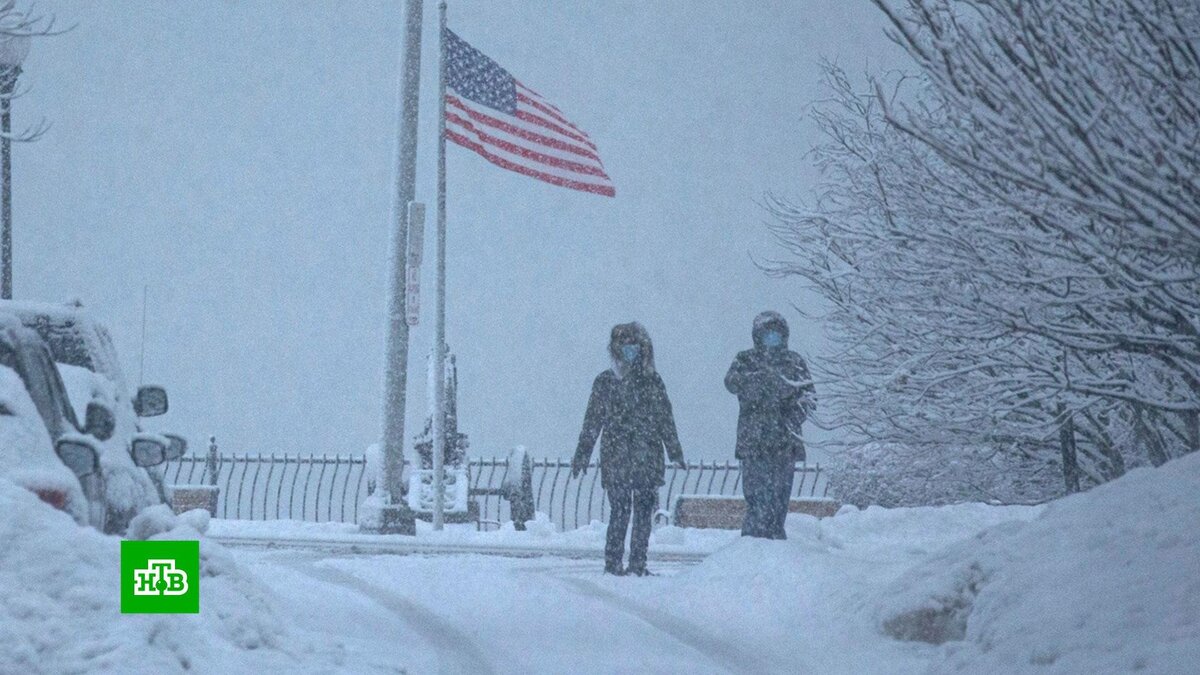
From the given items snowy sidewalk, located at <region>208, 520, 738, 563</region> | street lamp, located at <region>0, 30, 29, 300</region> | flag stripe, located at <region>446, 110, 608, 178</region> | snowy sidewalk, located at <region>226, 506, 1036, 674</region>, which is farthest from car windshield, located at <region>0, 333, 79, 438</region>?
flag stripe, located at <region>446, 110, 608, 178</region>

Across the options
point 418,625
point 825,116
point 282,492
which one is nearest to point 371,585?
point 418,625

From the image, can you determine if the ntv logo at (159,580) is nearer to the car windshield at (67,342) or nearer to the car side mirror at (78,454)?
the car side mirror at (78,454)

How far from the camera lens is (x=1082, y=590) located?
5.69 meters

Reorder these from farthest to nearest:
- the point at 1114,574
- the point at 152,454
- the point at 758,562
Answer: the point at 758,562 → the point at 152,454 → the point at 1114,574

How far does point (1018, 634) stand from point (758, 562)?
449 centimetres

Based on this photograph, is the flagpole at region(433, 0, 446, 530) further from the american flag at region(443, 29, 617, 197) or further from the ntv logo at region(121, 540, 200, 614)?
the ntv logo at region(121, 540, 200, 614)

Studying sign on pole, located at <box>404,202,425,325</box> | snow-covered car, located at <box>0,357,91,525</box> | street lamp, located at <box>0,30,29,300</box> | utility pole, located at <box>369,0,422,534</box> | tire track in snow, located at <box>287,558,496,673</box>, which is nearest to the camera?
snow-covered car, located at <box>0,357,91,525</box>

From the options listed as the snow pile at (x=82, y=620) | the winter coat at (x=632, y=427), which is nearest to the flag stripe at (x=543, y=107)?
the winter coat at (x=632, y=427)

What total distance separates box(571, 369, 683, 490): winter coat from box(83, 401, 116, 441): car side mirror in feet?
17.1

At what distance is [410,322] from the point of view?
17.8 meters

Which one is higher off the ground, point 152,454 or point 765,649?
point 152,454

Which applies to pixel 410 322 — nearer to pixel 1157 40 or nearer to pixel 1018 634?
pixel 1157 40

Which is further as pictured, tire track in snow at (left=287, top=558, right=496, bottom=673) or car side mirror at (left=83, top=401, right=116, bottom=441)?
tire track in snow at (left=287, top=558, right=496, bottom=673)

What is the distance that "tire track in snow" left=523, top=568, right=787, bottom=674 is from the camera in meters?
7.46
